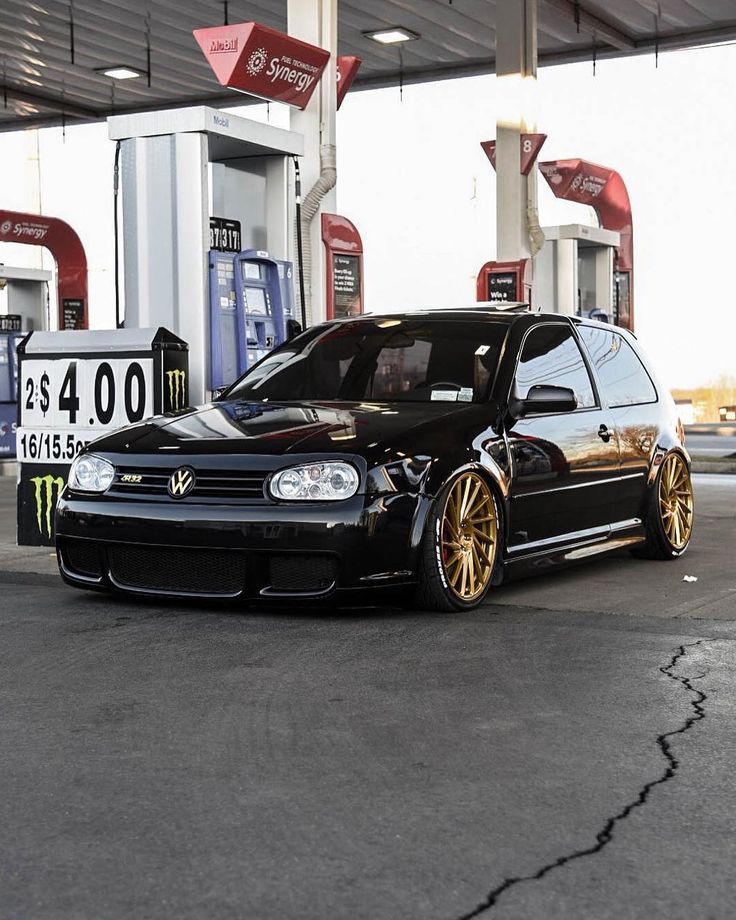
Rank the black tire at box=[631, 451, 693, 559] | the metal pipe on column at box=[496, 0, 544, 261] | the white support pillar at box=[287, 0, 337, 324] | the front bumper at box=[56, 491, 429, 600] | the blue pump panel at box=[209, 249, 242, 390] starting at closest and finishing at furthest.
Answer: the front bumper at box=[56, 491, 429, 600] → the black tire at box=[631, 451, 693, 559] → the blue pump panel at box=[209, 249, 242, 390] → the white support pillar at box=[287, 0, 337, 324] → the metal pipe on column at box=[496, 0, 544, 261]

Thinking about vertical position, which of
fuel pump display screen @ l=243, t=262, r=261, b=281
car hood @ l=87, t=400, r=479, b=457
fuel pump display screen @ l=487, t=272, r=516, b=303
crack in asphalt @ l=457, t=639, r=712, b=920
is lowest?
crack in asphalt @ l=457, t=639, r=712, b=920

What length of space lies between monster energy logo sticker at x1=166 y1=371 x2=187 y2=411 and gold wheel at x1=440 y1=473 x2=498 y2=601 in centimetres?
242

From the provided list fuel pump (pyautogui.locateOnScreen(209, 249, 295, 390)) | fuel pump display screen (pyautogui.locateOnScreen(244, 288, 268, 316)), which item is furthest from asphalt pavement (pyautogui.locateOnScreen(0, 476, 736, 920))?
fuel pump display screen (pyautogui.locateOnScreen(244, 288, 268, 316))

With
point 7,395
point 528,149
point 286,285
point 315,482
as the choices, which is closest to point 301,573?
point 315,482

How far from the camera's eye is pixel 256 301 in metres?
10.2

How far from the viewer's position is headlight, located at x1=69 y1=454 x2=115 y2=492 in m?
6.33

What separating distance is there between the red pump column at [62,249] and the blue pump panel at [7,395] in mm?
3734

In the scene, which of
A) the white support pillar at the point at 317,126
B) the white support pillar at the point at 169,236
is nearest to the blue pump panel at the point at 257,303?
the white support pillar at the point at 169,236

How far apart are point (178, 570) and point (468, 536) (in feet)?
4.21

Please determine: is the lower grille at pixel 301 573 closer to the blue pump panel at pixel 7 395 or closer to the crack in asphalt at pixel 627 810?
the crack in asphalt at pixel 627 810

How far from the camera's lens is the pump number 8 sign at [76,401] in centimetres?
819

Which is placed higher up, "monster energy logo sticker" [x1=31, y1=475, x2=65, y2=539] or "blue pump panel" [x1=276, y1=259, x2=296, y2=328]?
"blue pump panel" [x1=276, y1=259, x2=296, y2=328]

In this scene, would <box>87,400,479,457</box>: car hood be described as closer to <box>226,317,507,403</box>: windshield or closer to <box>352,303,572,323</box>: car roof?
<box>226,317,507,403</box>: windshield

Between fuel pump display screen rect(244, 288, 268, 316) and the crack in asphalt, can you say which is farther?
fuel pump display screen rect(244, 288, 268, 316)
